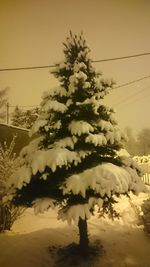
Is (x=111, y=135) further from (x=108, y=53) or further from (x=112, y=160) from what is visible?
(x=108, y=53)

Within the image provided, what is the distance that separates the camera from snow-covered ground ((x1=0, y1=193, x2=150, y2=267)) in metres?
3.34

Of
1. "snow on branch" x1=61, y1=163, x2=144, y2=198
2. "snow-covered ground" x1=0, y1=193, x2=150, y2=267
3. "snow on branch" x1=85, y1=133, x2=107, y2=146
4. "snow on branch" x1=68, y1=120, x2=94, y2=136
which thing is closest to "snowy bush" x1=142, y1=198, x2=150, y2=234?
"snow-covered ground" x1=0, y1=193, x2=150, y2=267

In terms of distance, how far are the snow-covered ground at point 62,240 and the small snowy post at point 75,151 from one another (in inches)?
28.3

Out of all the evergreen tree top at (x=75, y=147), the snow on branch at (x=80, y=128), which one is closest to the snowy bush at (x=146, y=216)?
the evergreen tree top at (x=75, y=147)

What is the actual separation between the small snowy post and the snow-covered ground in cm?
72

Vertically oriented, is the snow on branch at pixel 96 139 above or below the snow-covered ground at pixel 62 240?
above

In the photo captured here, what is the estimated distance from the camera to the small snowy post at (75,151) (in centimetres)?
279

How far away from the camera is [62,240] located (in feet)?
12.5

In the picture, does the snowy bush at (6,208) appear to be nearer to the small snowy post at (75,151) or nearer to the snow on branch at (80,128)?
the small snowy post at (75,151)

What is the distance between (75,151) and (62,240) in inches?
56.8

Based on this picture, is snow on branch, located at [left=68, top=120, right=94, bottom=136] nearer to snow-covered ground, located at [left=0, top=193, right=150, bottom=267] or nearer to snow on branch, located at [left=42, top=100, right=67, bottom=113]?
snow on branch, located at [left=42, top=100, right=67, bottom=113]

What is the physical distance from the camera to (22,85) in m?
4.15

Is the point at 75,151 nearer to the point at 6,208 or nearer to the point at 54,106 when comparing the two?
the point at 54,106

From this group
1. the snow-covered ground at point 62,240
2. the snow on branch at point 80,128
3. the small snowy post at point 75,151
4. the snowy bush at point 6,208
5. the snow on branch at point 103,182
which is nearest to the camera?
the snow on branch at point 103,182
